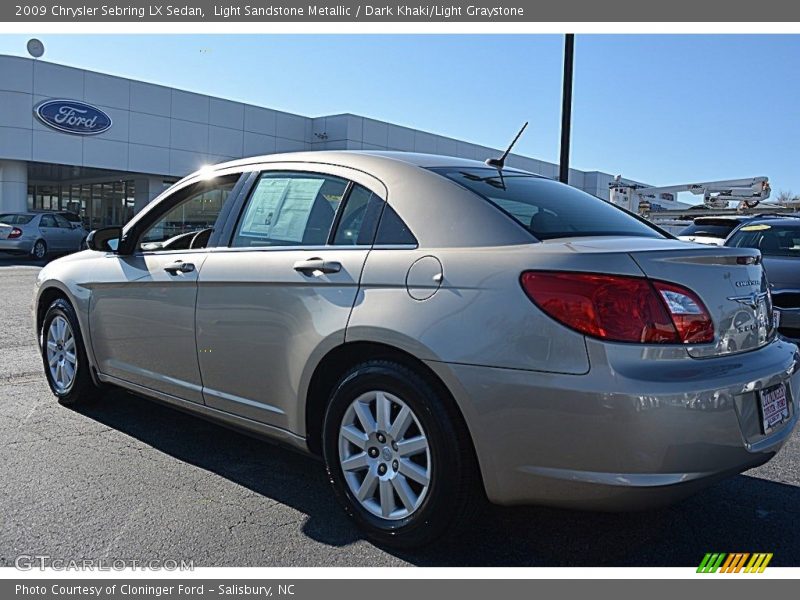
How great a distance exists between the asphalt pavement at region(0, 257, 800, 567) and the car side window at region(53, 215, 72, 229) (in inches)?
793

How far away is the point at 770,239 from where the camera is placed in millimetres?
8297

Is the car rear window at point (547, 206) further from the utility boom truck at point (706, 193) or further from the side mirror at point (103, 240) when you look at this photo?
the utility boom truck at point (706, 193)

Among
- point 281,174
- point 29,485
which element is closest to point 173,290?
point 281,174

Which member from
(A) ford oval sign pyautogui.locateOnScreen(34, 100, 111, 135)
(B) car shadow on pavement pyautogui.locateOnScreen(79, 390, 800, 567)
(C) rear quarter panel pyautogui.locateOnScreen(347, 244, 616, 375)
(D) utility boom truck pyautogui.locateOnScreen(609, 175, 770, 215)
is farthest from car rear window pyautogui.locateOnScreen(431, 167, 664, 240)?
(A) ford oval sign pyautogui.locateOnScreen(34, 100, 111, 135)

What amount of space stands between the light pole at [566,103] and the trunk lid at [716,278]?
8037mm

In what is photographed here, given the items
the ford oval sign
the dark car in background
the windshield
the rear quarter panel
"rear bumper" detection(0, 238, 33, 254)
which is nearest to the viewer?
the rear quarter panel

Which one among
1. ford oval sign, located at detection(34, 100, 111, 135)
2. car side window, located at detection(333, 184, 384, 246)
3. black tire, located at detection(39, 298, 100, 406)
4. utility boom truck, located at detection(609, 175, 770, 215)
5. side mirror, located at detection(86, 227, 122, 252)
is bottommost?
black tire, located at detection(39, 298, 100, 406)

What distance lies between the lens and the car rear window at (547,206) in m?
3.10

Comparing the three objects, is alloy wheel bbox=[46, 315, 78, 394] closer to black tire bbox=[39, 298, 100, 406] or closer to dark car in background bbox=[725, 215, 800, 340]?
black tire bbox=[39, 298, 100, 406]

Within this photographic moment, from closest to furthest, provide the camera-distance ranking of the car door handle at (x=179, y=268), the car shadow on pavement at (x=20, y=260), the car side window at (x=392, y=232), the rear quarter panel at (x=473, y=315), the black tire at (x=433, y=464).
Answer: the rear quarter panel at (x=473, y=315), the black tire at (x=433, y=464), the car side window at (x=392, y=232), the car door handle at (x=179, y=268), the car shadow on pavement at (x=20, y=260)

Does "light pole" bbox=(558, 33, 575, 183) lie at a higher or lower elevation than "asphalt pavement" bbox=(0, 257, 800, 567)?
higher

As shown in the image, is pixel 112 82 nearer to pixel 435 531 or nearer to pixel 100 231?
pixel 100 231

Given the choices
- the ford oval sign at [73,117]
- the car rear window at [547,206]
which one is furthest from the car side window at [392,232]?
the ford oval sign at [73,117]

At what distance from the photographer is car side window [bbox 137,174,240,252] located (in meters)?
4.17
